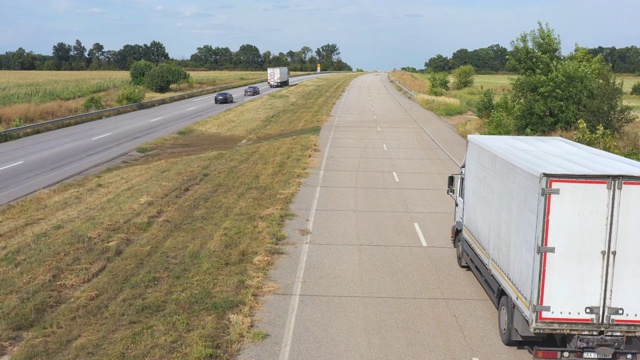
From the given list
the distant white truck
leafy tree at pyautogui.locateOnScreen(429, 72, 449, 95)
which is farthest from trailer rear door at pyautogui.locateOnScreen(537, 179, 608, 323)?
the distant white truck

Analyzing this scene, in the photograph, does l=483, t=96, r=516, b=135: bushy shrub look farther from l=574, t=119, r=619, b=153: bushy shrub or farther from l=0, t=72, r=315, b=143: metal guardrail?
l=0, t=72, r=315, b=143: metal guardrail

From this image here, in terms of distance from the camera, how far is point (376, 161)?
2709 centimetres

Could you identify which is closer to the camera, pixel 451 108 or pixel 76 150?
pixel 76 150

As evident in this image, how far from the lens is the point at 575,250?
24.5ft

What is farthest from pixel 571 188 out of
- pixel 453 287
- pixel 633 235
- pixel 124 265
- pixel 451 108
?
pixel 451 108

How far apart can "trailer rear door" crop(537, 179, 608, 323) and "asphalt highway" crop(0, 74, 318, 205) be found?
58.5ft

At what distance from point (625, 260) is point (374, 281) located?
537cm

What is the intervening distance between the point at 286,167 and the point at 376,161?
15.7 feet

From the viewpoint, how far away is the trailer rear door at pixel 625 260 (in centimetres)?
734

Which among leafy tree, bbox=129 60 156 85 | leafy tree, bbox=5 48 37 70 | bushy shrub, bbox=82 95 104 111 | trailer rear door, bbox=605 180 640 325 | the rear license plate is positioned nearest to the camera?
trailer rear door, bbox=605 180 640 325

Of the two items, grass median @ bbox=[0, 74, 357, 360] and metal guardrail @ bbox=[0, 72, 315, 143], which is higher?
metal guardrail @ bbox=[0, 72, 315, 143]

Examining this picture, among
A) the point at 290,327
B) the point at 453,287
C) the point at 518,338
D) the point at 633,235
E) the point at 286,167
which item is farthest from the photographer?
the point at 286,167

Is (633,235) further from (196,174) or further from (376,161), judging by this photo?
(376,161)

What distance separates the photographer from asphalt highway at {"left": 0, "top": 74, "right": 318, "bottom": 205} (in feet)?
76.3
